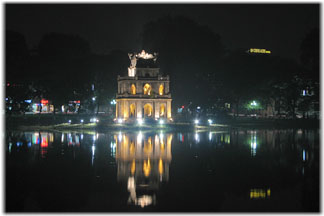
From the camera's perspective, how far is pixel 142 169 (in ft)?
66.4

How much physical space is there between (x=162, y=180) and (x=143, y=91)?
4335cm

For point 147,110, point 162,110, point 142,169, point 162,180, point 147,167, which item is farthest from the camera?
point 147,110

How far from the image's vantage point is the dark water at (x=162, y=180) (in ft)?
45.9

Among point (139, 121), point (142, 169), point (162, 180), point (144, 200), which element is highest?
point (139, 121)

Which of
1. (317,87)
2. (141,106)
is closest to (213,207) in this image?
(141,106)

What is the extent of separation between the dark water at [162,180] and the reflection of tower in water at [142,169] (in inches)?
1.5

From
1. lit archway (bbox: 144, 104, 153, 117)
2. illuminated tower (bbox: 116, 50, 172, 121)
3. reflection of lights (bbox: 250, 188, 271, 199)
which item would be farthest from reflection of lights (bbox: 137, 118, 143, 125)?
reflection of lights (bbox: 250, 188, 271, 199)

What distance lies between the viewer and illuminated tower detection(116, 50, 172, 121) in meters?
59.6

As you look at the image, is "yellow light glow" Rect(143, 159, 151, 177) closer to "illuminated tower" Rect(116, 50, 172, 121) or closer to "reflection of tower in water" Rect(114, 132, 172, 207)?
"reflection of tower in water" Rect(114, 132, 172, 207)

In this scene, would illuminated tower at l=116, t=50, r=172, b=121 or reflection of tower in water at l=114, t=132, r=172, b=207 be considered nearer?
reflection of tower in water at l=114, t=132, r=172, b=207

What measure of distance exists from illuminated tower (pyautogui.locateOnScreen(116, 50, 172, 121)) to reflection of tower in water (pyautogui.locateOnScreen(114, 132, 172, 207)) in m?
30.1

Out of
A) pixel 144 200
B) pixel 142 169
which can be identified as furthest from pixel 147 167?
pixel 144 200

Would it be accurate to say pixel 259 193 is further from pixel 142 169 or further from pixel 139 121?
pixel 139 121

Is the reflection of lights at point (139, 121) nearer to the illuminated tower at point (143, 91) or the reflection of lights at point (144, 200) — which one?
the illuminated tower at point (143, 91)
